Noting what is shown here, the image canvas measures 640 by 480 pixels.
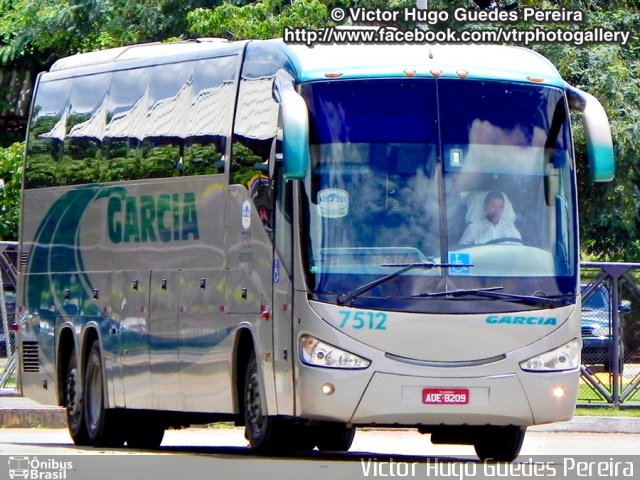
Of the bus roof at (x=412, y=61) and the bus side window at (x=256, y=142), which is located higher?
the bus roof at (x=412, y=61)

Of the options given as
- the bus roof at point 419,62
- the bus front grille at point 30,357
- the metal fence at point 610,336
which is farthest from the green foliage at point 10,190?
the bus roof at point 419,62

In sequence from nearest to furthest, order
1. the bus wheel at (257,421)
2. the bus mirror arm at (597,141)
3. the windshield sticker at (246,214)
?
the bus mirror arm at (597,141) < the bus wheel at (257,421) < the windshield sticker at (246,214)

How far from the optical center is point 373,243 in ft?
41.8

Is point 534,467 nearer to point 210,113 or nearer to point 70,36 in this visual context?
point 210,113

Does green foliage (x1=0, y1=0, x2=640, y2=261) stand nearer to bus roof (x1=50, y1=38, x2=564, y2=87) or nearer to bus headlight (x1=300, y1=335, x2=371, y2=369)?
bus roof (x1=50, y1=38, x2=564, y2=87)

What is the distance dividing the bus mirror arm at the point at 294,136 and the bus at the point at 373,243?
13 mm

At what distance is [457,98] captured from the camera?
13289mm

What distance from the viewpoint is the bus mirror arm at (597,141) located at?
13.2m

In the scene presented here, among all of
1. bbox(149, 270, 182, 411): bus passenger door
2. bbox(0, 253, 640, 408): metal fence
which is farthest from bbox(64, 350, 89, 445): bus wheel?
bbox(0, 253, 640, 408): metal fence

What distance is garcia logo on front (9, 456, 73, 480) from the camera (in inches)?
457

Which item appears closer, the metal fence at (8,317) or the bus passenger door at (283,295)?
the bus passenger door at (283,295)

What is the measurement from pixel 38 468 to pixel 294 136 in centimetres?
301

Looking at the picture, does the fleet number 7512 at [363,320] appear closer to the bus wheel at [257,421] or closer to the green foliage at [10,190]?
the bus wheel at [257,421]

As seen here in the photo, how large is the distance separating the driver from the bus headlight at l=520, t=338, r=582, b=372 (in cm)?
91
